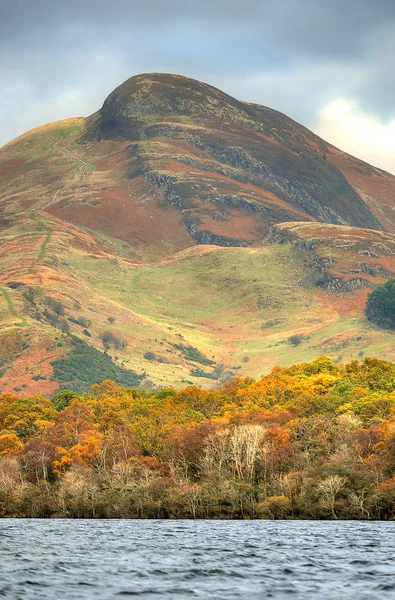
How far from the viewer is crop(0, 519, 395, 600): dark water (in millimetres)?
A: 43594

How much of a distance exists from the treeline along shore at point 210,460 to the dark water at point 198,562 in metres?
16.9

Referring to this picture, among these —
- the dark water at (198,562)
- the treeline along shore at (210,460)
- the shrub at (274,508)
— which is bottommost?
the dark water at (198,562)

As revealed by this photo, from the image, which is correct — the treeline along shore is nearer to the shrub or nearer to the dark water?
the shrub

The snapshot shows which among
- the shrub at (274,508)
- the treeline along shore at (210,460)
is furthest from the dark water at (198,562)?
the treeline along shore at (210,460)

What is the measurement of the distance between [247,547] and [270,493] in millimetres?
43479

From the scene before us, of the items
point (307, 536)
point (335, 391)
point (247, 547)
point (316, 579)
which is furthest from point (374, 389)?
point (316, 579)

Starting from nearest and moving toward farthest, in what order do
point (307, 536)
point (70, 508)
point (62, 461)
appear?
1. point (307, 536)
2. point (70, 508)
3. point (62, 461)

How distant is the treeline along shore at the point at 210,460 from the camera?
105562 millimetres

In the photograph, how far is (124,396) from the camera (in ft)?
Answer: 577

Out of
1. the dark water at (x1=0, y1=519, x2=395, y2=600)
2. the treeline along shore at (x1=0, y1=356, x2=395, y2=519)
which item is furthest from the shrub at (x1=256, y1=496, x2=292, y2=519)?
the dark water at (x1=0, y1=519, x2=395, y2=600)

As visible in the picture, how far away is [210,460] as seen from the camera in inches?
4614

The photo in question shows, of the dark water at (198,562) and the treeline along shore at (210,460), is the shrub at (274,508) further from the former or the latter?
the dark water at (198,562)

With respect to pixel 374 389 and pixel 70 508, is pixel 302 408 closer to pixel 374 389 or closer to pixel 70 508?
pixel 374 389

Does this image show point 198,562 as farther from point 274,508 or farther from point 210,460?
point 210,460
